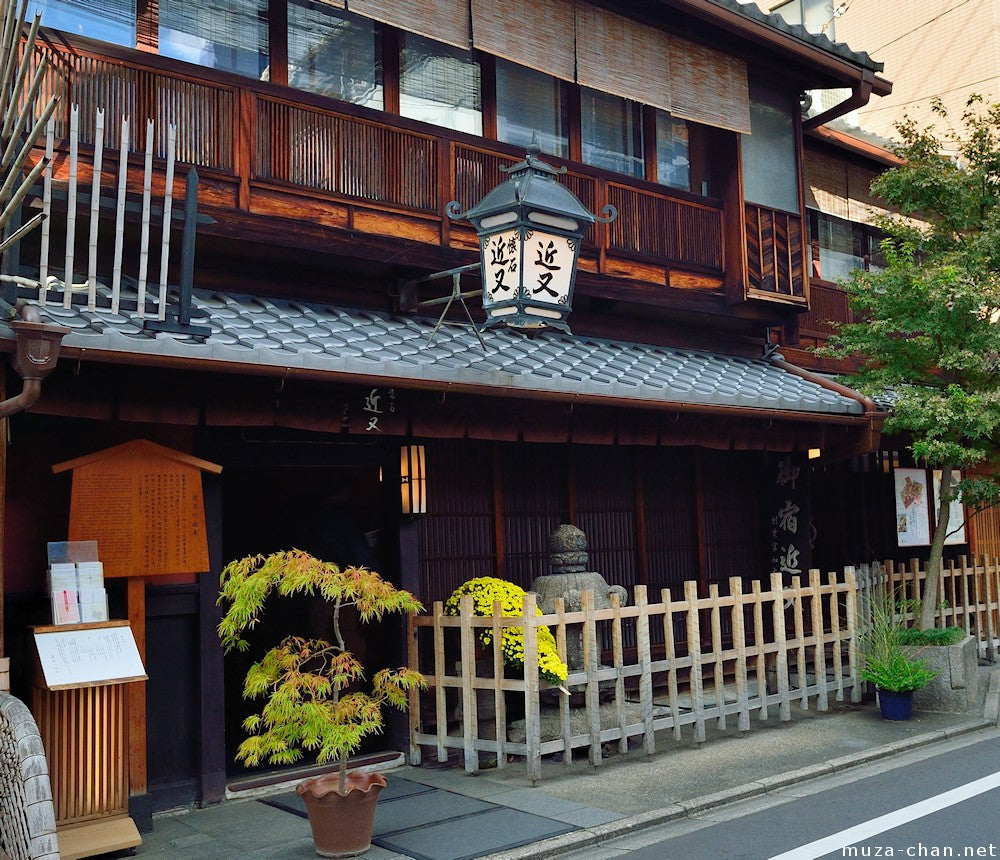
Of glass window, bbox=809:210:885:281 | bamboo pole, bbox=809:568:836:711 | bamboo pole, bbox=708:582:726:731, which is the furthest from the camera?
glass window, bbox=809:210:885:281

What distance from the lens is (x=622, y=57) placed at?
1202 cm

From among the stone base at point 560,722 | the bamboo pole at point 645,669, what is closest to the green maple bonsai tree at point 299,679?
the stone base at point 560,722

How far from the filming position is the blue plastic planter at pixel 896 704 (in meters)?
11.1

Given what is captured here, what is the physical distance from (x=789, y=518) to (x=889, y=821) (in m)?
6.69

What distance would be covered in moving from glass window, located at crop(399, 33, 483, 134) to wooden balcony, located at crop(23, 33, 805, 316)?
59 centimetres

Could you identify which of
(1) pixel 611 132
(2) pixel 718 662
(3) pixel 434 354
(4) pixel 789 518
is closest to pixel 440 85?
(1) pixel 611 132

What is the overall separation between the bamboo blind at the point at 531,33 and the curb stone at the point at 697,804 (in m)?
7.91

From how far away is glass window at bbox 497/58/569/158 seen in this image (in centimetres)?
1205

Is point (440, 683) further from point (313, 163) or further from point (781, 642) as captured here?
point (313, 163)

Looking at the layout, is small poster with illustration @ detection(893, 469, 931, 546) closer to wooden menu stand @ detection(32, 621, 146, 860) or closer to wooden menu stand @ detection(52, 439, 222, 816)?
wooden menu stand @ detection(52, 439, 222, 816)

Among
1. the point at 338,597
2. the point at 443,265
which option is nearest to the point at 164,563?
the point at 338,597

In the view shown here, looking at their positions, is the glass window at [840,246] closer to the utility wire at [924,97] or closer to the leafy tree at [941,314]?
the leafy tree at [941,314]

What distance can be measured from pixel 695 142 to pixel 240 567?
33.1ft

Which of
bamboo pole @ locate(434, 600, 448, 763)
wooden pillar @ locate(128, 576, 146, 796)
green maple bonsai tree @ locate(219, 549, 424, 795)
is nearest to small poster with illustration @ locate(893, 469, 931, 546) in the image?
bamboo pole @ locate(434, 600, 448, 763)
